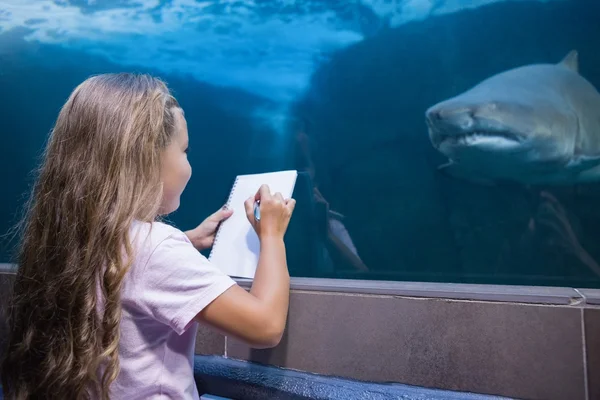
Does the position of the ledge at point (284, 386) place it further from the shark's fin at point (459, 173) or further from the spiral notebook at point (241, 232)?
the shark's fin at point (459, 173)

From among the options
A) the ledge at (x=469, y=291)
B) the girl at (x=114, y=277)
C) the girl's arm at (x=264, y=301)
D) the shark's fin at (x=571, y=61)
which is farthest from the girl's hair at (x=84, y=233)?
A: the shark's fin at (x=571, y=61)

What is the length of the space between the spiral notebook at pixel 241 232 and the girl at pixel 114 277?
7.6 inches

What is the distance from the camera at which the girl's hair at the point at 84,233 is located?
1.81 ft

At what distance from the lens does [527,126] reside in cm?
317

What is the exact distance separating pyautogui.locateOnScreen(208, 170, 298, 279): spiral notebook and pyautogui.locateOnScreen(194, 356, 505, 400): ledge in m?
0.18

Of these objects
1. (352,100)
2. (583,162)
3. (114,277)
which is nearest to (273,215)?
(114,277)

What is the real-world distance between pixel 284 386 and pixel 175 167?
0.41 m

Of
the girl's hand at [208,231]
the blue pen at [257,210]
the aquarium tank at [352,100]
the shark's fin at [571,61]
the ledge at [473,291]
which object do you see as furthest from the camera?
the aquarium tank at [352,100]

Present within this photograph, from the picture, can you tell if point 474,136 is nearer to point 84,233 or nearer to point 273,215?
point 273,215

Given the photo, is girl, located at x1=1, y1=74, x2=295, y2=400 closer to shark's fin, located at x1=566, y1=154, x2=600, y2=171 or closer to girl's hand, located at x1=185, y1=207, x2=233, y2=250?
girl's hand, located at x1=185, y1=207, x2=233, y2=250

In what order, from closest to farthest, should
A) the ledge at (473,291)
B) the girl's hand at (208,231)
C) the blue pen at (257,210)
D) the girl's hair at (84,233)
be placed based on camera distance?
1. the girl's hair at (84,233)
2. the ledge at (473,291)
3. the blue pen at (257,210)
4. the girl's hand at (208,231)

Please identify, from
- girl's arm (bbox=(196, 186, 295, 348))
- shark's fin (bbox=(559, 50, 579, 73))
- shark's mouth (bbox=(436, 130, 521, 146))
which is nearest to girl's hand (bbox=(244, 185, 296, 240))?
girl's arm (bbox=(196, 186, 295, 348))

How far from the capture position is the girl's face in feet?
2.24

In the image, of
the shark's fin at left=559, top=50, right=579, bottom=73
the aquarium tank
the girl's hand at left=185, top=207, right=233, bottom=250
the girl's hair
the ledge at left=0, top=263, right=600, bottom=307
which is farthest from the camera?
the aquarium tank
